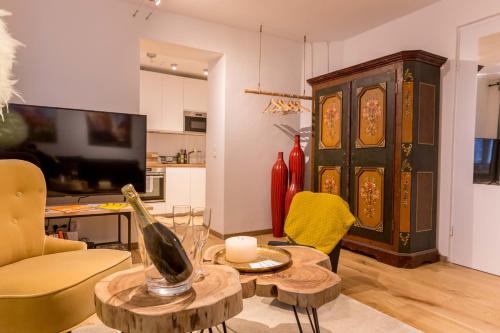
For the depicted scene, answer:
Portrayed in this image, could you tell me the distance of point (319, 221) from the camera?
2340mm

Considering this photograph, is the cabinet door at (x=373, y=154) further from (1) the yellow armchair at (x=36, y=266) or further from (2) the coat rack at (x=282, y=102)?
(1) the yellow armchair at (x=36, y=266)

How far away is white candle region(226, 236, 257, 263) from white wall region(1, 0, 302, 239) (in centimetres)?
250

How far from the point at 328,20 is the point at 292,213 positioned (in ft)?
8.23

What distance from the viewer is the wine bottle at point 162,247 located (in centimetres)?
100

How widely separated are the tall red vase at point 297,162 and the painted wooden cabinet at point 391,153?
57 cm

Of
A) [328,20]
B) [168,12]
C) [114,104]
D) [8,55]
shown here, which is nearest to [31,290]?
[8,55]

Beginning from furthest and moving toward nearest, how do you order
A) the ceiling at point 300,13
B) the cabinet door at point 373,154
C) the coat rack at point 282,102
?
the coat rack at point 282,102 < the ceiling at point 300,13 < the cabinet door at point 373,154

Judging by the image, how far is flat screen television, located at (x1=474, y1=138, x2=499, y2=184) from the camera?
9.76 feet

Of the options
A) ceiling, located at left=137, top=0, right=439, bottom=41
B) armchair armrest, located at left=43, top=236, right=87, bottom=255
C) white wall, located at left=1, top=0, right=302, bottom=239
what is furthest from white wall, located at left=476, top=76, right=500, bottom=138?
armchair armrest, located at left=43, top=236, right=87, bottom=255

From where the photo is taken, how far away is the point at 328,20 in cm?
386

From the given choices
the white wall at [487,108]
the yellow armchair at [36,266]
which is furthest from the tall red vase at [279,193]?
the yellow armchair at [36,266]

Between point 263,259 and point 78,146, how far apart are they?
2.32 meters

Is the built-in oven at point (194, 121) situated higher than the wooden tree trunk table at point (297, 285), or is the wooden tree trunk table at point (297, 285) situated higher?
the built-in oven at point (194, 121)

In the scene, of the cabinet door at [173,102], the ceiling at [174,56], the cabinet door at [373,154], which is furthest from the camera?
the cabinet door at [173,102]
